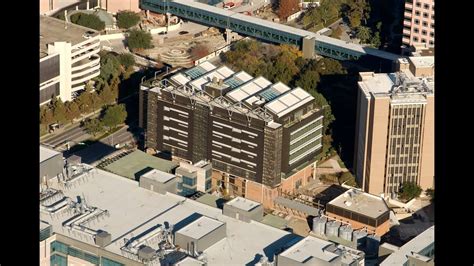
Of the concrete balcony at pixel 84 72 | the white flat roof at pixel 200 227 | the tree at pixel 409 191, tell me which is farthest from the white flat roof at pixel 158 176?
the concrete balcony at pixel 84 72

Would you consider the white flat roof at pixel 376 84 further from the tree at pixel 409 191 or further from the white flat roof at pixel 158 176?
the white flat roof at pixel 158 176

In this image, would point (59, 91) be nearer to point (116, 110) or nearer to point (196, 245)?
point (116, 110)

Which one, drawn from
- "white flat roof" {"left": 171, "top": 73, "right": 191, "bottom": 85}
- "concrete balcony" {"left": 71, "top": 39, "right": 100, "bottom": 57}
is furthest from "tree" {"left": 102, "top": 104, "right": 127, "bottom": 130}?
"white flat roof" {"left": 171, "top": 73, "right": 191, "bottom": 85}

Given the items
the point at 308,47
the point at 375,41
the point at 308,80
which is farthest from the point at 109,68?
the point at 375,41

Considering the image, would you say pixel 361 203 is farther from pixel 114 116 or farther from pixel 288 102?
pixel 114 116

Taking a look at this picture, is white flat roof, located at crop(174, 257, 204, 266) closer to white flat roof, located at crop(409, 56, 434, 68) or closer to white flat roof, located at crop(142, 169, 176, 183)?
white flat roof, located at crop(142, 169, 176, 183)

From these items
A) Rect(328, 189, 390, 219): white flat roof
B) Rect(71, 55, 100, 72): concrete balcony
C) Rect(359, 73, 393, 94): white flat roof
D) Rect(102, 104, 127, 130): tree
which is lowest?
Rect(102, 104, 127, 130): tree
